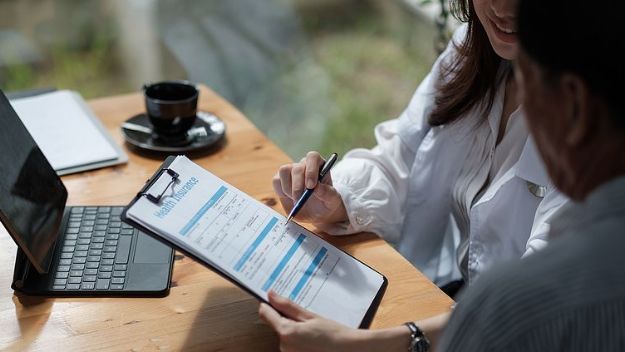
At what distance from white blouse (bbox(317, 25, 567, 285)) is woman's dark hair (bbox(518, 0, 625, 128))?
56 centimetres

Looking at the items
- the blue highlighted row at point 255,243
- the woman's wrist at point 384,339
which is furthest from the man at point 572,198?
the blue highlighted row at point 255,243

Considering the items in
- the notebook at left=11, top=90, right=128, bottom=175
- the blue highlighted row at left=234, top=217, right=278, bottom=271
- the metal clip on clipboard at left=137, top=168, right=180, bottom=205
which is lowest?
the notebook at left=11, top=90, right=128, bottom=175

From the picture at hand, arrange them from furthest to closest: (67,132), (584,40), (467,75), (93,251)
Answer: (67,132) → (467,75) → (93,251) → (584,40)

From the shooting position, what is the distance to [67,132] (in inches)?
58.2

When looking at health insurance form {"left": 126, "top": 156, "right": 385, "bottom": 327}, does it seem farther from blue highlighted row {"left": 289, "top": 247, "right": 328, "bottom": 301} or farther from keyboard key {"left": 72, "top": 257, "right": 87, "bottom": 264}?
keyboard key {"left": 72, "top": 257, "right": 87, "bottom": 264}

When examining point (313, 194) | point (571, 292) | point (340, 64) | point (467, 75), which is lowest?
point (340, 64)

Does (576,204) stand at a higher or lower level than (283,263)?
higher

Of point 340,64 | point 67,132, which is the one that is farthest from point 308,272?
point 340,64

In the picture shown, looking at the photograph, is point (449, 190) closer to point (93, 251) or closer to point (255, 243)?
point (255, 243)

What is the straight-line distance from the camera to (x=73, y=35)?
9.94ft

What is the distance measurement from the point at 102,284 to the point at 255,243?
23cm

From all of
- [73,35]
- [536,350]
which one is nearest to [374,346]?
[536,350]

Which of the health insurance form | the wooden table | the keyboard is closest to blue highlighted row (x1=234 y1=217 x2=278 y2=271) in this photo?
the health insurance form

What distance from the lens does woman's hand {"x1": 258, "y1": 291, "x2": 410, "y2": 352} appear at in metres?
0.93
